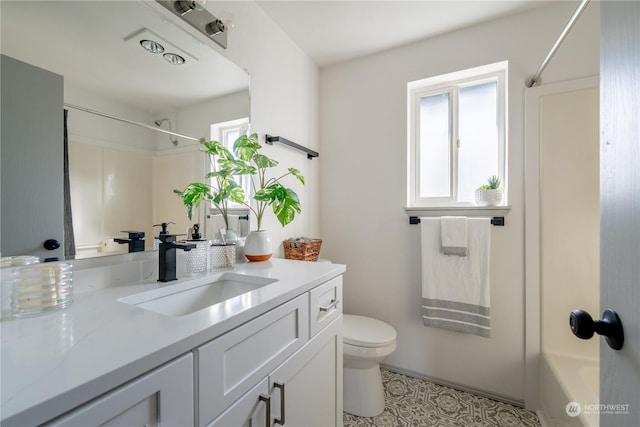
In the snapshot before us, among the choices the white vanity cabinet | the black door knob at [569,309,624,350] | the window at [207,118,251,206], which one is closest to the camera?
the black door knob at [569,309,624,350]

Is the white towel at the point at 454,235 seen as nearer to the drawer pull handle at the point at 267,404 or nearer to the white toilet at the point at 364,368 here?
the white toilet at the point at 364,368

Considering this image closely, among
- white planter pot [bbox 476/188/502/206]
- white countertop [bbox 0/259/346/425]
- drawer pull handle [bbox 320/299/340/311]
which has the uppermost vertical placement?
white planter pot [bbox 476/188/502/206]

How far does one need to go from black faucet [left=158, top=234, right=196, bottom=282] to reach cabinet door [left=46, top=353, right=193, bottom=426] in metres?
0.51

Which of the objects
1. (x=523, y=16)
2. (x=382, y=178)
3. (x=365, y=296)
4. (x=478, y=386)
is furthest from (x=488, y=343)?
(x=523, y=16)

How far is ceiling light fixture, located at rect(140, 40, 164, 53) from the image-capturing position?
1.02m

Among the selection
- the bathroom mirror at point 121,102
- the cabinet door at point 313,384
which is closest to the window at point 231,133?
the bathroom mirror at point 121,102

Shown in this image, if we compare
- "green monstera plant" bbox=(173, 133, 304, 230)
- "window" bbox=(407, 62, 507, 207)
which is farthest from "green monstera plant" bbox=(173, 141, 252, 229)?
"window" bbox=(407, 62, 507, 207)

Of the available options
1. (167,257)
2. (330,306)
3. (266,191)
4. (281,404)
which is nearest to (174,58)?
(266,191)

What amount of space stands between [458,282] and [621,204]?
132 cm

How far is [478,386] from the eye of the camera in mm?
1684

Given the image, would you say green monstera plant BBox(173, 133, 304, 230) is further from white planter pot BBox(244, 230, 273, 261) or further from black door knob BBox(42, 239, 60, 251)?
black door knob BBox(42, 239, 60, 251)

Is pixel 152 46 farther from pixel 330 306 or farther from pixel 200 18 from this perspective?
pixel 330 306

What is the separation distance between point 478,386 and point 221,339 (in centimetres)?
183

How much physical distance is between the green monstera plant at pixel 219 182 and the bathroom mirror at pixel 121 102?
42 mm
